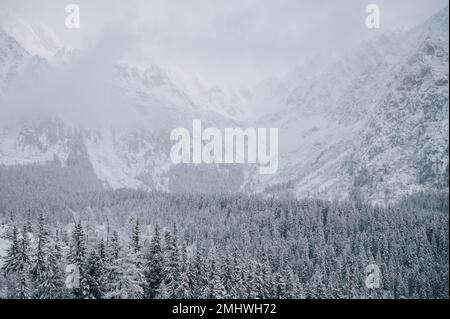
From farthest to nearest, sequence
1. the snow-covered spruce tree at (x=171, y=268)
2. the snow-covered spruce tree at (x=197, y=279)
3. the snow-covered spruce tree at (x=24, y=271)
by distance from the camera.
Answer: the snow-covered spruce tree at (x=197, y=279)
the snow-covered spruce tree at (x=24, y=271)
the snow-covered spruce tree at (x=171, y=268)

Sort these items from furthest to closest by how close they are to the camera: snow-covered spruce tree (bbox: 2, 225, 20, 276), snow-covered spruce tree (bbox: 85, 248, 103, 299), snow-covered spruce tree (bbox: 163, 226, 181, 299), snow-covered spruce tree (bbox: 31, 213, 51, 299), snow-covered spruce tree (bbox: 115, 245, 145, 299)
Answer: snow-covered spruce tree (bbox: 2, 225, 20, 276)
snow-covered spruce tree (bbox: 31, 213, 51, 299)
snow-covered spruce tree (bbox: 163, 226, 181, 299)
snow-covered spruce tree (bbox: 85, 248, 103, 299)
snow-covered spruce tree (bbox: 115, 245, 145, 299)

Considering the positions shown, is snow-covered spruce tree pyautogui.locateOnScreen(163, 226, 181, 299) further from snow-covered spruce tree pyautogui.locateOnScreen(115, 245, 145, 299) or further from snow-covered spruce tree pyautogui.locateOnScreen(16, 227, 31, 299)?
snow-covered spruce tree pyautogui.locateOnScreen(16, 227, 31, 299)

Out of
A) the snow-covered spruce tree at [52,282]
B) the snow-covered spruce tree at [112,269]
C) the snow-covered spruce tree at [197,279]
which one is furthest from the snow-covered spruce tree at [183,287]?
the snow-covered spruce tree at [52,282]

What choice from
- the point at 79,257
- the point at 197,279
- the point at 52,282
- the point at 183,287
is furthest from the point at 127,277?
the point at 197,279

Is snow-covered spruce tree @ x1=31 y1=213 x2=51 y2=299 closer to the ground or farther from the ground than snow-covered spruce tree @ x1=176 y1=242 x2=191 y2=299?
farther from the ground

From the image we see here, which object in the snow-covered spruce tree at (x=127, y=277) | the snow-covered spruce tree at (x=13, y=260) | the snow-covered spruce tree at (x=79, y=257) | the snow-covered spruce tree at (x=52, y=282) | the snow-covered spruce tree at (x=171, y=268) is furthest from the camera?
the snow-covered spruce tree at (x=13, y=260)

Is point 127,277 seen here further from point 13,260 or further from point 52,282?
point 13,260

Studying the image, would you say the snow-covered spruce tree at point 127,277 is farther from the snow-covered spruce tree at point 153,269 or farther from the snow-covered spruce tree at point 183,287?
the snow-covered spruce tree at point 183,287

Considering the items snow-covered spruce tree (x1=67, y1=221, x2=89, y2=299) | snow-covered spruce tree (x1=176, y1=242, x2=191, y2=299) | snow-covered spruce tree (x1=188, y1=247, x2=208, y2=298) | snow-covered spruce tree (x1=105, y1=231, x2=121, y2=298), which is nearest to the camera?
snow-covered spruce tree (x1=105, y1=231, x2=121, y2=298)

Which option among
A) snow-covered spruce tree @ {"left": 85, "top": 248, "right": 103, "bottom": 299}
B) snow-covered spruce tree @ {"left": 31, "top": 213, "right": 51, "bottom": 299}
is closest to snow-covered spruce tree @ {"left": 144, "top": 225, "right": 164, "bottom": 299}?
snow-covered spruce tree @ {"left": 85, "top": 248, "right": 103, "bottom": 299}

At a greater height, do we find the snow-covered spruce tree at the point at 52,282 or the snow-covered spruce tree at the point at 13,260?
the snow-covered spruce tree at the point at 13,260
